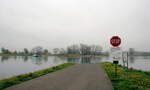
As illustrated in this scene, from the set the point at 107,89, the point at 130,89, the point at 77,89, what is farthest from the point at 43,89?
the point at 130,89

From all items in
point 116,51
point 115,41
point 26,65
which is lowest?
point 26,65

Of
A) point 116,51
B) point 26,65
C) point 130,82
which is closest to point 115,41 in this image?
point 116,51

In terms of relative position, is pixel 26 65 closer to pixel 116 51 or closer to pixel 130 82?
pixel 116 51

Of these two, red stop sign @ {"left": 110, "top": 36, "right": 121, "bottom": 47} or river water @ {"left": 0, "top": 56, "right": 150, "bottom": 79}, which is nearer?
red stop sign @ {"left": 110, "top": 36, "right": 121, "bottom": 47}

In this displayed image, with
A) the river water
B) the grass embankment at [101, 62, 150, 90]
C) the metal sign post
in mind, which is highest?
the metal sign post

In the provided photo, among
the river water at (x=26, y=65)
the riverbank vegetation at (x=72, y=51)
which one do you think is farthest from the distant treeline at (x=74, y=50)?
the river water at (x=26, y=65)

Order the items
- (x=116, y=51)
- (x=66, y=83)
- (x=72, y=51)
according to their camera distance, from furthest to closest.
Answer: (x=72, y=51) < (x=116, y=51) < (x=66, y=83)

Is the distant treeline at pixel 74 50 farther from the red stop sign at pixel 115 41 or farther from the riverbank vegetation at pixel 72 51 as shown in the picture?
the red stop sign at pixel 115 41

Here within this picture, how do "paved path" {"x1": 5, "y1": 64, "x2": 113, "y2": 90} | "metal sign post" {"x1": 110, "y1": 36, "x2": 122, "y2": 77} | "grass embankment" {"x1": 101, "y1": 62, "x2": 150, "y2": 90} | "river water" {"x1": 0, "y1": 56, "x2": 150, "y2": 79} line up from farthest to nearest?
"river water" {"x1": 0, "y1": 56, "x2": 150, "y2": 79} < "metal sign post" {"x1": 110, "y1": 36, "x2": 122, "y2": 77} < "grass embankment" {"x1": 101, "y1": 62, "x2": 150, "y2": 90} < "paved path" {"x1": 5, "y1": 64, "x2": 113, "y2": 90}

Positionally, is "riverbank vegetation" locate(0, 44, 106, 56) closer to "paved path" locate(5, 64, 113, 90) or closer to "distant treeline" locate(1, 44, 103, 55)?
"distant treeline" locate(1, 44, 103, 55)

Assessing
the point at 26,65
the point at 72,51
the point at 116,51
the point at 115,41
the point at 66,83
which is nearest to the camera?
the point at 66,83

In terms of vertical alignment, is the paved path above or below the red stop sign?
below

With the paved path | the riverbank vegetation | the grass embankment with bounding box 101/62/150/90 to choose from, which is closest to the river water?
the paved path

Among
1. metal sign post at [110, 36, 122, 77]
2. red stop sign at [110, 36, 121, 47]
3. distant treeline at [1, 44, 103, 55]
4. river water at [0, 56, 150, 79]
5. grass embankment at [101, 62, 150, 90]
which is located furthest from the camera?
distant treeline at [1, 44, 103, 55]
